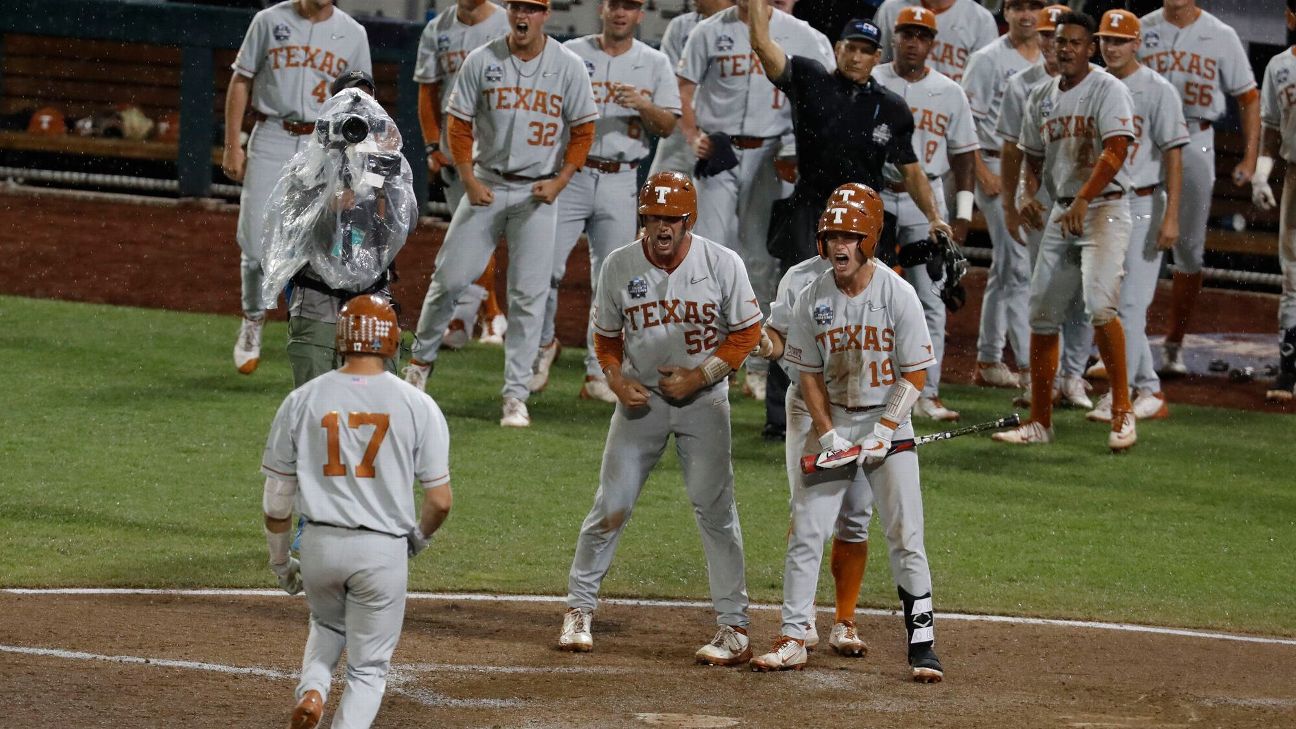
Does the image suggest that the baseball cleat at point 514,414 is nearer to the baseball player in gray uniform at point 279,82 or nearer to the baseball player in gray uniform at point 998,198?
the baseball player in gray uniform at point 279,82

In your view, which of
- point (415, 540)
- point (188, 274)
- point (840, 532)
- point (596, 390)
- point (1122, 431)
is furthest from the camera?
point (188, 274)

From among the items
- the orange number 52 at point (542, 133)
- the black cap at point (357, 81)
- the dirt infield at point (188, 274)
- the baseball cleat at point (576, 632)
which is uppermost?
the black cap at point (357, 81)

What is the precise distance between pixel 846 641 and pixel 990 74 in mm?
5964

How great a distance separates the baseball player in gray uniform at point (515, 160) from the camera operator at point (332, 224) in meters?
2.43

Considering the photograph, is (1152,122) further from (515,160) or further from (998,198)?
(515,160)

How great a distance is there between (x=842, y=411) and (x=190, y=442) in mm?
4251

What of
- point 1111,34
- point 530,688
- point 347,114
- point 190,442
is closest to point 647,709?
point 530,688

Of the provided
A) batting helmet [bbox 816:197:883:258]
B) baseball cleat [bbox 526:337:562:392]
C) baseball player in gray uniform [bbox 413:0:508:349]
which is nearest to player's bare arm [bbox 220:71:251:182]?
baseball player in gray uniform [bbox 413:0:508:349]

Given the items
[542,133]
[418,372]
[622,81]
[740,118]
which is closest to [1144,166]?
[740,118]

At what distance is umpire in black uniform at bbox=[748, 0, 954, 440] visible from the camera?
349 inches

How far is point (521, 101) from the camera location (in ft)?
31.7

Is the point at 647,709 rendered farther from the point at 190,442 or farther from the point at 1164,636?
the point at 190,442

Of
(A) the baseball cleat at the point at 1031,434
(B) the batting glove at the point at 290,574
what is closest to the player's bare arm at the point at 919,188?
(A) the baseball cleat at the point at 1031,434

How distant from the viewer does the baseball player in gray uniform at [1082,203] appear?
937 cm
